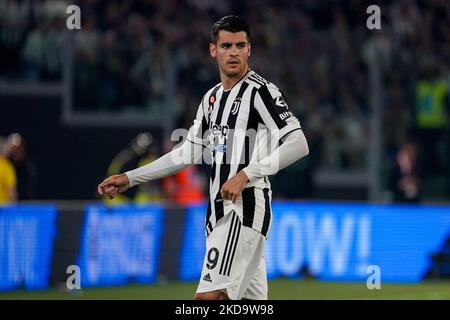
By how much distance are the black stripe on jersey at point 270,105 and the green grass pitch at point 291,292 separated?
6.44m

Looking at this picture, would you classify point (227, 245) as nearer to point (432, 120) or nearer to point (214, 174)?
point (214, 174)

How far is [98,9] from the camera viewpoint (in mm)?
19625

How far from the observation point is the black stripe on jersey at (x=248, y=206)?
23.3 ft

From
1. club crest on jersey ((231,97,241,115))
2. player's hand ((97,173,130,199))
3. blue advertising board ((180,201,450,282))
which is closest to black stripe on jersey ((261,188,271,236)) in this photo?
club crest on jersey ((231,97,241,115))

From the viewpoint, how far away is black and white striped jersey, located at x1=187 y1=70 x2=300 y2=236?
7086 millimetres

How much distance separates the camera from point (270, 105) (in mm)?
7090

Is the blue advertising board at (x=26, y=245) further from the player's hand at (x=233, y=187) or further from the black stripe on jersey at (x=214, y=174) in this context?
the player's hand at (x=233, y=187)

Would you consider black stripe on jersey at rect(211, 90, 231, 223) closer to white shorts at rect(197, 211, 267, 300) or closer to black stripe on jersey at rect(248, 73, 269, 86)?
white shorts at rect(197, 211, 267, 300)

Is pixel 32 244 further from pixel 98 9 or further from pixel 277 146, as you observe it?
pixel 277 146

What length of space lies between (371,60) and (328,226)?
398 centimetres

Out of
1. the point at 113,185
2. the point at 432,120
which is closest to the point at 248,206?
the point at 113,185

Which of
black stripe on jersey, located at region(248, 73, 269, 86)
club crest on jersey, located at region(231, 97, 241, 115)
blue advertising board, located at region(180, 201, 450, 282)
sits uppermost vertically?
black stripe on jersey, located at region(248, 73, 269, 86)

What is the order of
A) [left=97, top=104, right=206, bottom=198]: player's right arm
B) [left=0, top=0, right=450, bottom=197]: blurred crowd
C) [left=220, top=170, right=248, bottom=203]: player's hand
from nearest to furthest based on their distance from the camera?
[left=220, top=170, right=248, bottom=203]: player's hand < [left=97, top=104, right=206, bottom=198]: player's right arm < [left=0, top=0, right=450, bottom=197]: blurred crowd

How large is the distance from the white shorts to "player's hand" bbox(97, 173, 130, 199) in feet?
2.17
